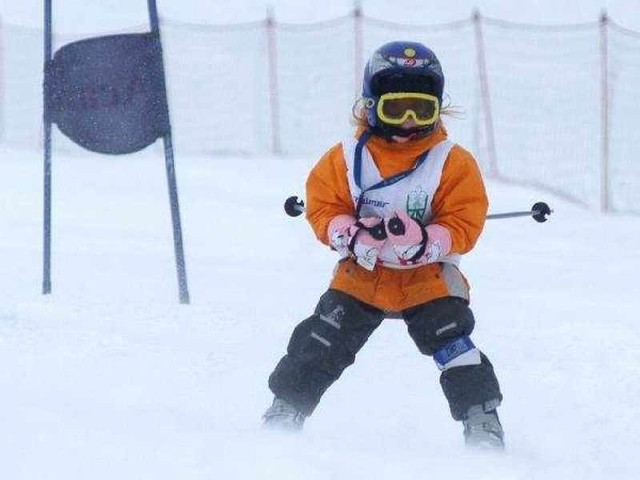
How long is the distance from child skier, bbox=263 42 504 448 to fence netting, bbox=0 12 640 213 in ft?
38.8

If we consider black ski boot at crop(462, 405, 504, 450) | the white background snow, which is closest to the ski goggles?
black ski boot at crop(462, 405, 504, 450)

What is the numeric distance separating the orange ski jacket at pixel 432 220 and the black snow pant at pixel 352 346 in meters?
0.04

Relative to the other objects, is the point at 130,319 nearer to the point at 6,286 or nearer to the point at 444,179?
the point at 6,286

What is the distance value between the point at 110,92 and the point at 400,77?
3130mm

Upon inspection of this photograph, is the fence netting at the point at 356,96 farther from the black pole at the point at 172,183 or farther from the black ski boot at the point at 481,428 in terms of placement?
the black ski boot at the point at 481,428

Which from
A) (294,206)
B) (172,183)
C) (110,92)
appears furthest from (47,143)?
(294,206)

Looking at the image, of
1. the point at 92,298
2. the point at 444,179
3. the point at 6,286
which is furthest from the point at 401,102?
the point at 6,286

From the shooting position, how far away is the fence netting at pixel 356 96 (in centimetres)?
1772

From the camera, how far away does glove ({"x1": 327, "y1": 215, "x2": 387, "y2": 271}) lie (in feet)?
13.8

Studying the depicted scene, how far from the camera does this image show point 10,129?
18.7m

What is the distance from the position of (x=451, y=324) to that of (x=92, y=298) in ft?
10.9

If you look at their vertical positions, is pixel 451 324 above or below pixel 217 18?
above

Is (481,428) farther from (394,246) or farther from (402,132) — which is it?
(402,132)

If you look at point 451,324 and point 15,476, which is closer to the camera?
point 15,476
